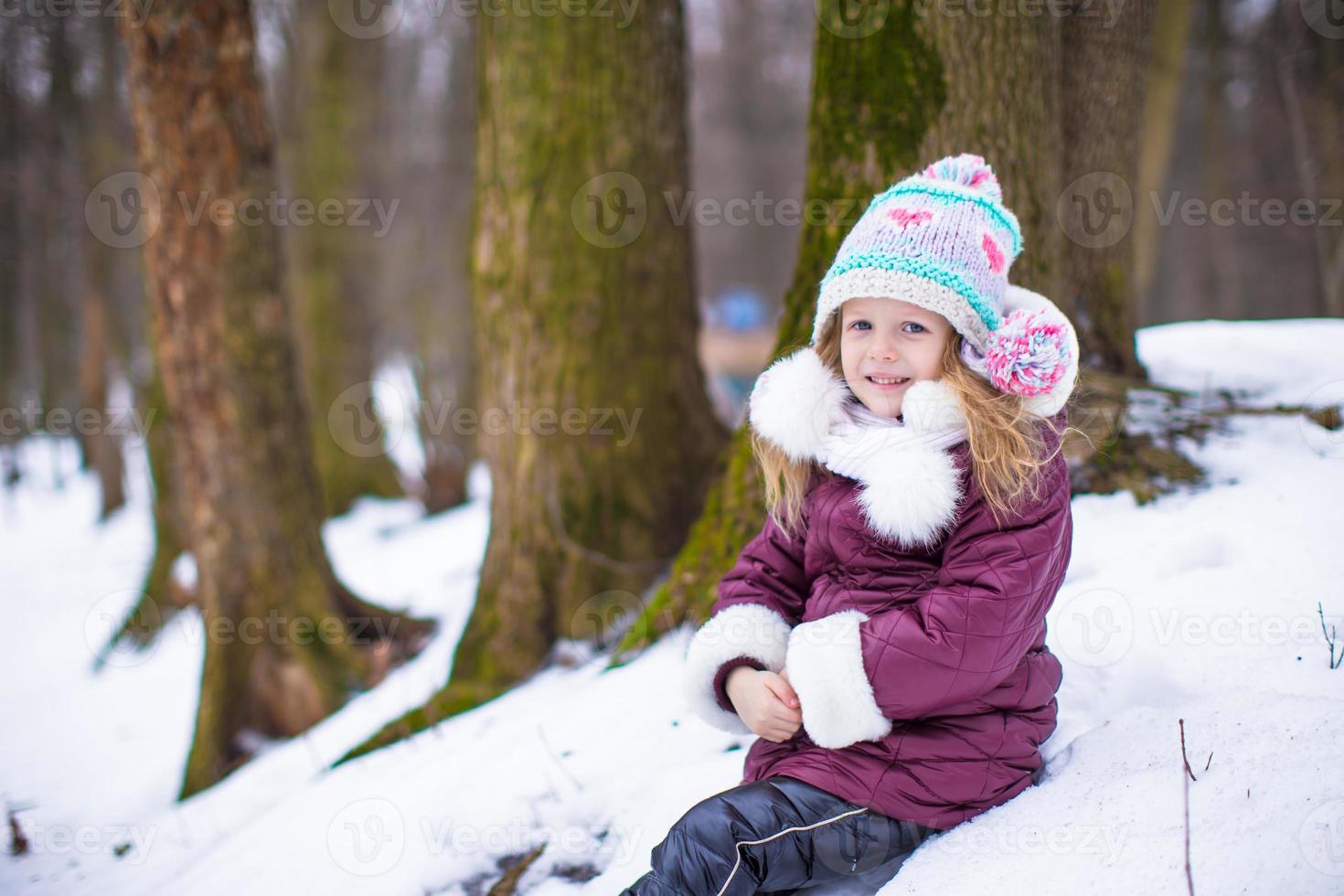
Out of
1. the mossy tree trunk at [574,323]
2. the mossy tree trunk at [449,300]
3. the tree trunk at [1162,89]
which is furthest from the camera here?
the mossy tree trunk at [449,300]

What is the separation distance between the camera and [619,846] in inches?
87.0

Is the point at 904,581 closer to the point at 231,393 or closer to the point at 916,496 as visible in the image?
the point at 916,496

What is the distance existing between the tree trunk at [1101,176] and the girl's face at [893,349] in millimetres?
1484

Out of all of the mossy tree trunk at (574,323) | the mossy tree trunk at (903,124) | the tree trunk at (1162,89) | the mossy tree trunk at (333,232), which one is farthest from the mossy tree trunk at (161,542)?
the tree trunk at (1162,89)

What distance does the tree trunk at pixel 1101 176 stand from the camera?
123 inches

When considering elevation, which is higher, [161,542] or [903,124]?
[903,124]

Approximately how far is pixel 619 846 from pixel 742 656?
71cm

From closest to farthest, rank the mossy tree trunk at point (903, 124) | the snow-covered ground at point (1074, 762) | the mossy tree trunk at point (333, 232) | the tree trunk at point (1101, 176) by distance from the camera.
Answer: the snow-covered ground at point (1074, 762)
the mossy tree trunk at point (903, 124)
the tree trunk at point (1101, 176)
the mossy tree trunk at point (333, 232)

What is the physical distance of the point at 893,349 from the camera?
6.20 feet

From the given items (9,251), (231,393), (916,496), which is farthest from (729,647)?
(9,251)

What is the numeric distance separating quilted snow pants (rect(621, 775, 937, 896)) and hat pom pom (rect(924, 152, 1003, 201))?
1470 mm

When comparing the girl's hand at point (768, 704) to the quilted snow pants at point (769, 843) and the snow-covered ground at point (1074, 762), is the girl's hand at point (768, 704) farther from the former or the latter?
the snow-covered ground at point (1074, 762)

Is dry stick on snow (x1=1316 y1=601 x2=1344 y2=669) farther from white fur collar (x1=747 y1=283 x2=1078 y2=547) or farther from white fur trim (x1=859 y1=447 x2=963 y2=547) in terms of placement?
white fur trim (x1=859 y1=447 x2=963 y2=547)

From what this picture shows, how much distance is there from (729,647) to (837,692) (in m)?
0.32
